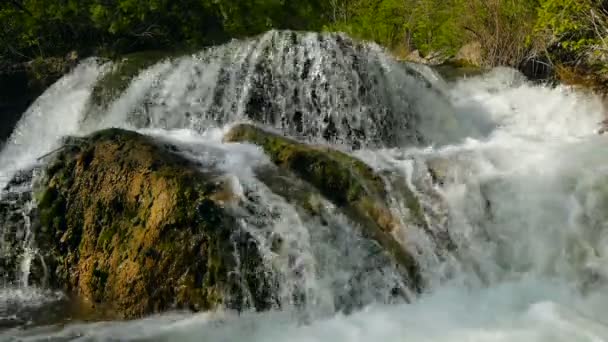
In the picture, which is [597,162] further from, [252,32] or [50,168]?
[252,32]

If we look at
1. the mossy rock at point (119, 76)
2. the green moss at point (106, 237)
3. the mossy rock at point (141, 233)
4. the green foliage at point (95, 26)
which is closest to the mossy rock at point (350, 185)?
the mossy rock at point (141, 233)

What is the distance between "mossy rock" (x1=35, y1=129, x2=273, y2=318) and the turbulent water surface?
0.20 metres

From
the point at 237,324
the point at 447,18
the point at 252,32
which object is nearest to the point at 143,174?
the point at 237,324

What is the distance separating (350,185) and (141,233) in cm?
225

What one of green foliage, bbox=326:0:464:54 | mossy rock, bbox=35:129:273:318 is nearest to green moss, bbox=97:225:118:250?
mossy rock, bbox=35:129:273:318

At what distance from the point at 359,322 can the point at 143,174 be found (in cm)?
260

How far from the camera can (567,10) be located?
9.32m

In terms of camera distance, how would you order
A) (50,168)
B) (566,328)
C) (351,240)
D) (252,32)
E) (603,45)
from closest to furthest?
(566,328), (351,240), (50,168), (603,45), (252,32)

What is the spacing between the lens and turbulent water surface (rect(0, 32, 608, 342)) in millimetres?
5441

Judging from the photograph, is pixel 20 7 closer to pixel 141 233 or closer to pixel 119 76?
pixel 119 76

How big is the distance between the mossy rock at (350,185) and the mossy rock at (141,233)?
1.04 metres

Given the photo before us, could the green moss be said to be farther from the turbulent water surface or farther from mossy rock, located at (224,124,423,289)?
mossy rock, located at (224,124,423,289)

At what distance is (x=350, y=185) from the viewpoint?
6590mm

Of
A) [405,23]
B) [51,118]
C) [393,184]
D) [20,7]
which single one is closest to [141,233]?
[393,184]
